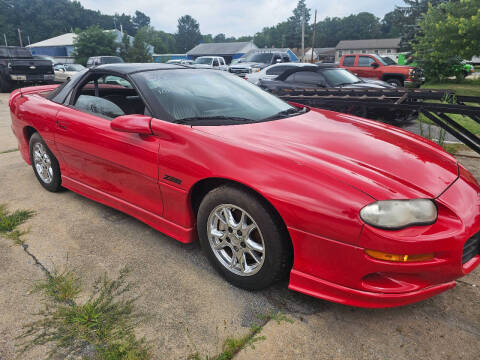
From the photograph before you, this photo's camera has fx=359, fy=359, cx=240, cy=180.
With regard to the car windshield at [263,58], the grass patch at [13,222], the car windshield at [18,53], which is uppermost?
the car windshield at [18,53]

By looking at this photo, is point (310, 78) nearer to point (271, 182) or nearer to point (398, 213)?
point (271, 182)

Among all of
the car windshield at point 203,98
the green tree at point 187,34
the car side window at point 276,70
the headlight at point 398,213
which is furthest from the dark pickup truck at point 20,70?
the green tree at point 187,34

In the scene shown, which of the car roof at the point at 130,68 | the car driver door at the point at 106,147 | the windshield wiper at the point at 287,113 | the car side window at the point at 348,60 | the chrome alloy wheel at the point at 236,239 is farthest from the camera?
the car side window at the point at 348,60

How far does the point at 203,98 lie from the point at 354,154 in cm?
124

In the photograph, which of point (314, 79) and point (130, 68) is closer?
point (130, 68)

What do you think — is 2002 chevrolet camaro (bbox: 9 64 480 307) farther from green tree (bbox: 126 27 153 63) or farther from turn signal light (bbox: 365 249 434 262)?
green tree (bbox: 126 27 153 63)

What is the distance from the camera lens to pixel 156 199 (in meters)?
2.53

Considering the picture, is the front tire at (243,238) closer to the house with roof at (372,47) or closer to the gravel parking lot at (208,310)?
the gravel parking lot at (208,310)

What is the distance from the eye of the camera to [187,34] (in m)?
124

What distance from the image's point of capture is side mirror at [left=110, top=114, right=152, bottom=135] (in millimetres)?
2404

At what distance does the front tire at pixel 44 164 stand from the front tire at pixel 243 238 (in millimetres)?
2009

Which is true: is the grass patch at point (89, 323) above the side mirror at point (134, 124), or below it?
below

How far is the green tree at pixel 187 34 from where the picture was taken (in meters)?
119

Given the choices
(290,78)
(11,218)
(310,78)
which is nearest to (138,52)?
(290,78)
